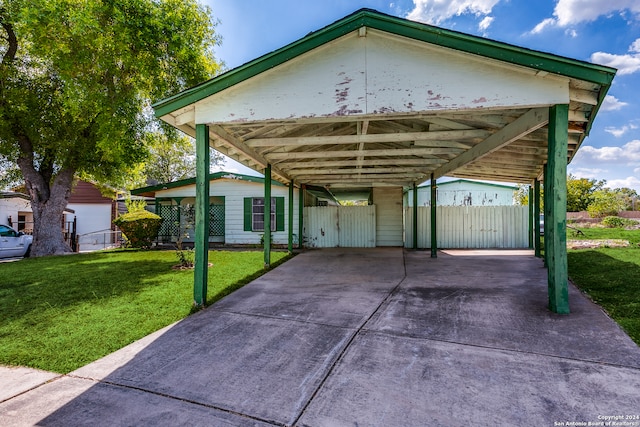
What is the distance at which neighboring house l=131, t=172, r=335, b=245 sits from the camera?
39.4 ft

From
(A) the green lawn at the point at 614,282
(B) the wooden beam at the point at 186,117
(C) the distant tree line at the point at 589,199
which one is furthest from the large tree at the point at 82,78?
(C) the distant tree line at the point at 589,199

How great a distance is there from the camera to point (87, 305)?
4172 mm

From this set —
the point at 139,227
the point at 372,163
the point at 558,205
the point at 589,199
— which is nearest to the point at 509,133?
the point at 558,205

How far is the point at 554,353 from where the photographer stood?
2.58m

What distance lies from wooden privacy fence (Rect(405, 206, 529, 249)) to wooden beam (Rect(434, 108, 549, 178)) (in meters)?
4.77

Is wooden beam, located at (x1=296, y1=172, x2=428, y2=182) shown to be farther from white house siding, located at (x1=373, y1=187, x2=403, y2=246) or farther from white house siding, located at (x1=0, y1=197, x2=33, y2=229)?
white house siding, located at (x1=0, y1=197, x2=33, y2=229)

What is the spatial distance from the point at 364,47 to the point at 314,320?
3374 mm

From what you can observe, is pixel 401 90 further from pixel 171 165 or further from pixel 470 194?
pixel 171 165

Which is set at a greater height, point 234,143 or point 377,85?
point 377,85

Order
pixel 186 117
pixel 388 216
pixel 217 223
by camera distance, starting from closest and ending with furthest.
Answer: pixel 186 117 → pixel 388 216 → pixel 217 223

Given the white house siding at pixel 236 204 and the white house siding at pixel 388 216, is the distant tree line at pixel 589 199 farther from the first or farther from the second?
the white house siding at pixel 236 204

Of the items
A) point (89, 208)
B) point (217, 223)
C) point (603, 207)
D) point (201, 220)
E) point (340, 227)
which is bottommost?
point (340, 227)

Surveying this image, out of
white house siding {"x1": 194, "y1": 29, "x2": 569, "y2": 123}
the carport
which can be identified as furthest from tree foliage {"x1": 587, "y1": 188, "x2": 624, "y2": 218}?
white house siding {"x1": 194, "y1": 29, "x2": 569, "y2": 123}

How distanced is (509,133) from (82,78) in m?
10.8
